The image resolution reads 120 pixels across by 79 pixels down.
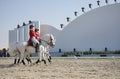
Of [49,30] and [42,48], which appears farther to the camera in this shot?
[49,30]

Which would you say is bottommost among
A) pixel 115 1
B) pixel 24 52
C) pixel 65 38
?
pixel 24 52

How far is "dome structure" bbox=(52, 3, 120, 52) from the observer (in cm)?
4744

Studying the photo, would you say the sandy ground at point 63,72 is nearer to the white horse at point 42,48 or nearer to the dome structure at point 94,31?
the white horse at point 42,48

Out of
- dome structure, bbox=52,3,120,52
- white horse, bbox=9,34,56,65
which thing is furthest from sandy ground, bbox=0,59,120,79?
dome structure, bbox=52,3,120,52

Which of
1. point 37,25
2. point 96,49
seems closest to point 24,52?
point 96,49

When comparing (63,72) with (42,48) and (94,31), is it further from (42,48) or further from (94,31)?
(94,31)

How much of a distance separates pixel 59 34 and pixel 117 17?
1214cm

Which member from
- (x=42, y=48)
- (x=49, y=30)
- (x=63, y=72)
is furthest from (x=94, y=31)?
(x=63, y=72)

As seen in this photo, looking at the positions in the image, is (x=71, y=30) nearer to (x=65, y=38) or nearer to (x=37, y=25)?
(x=65, y=38)

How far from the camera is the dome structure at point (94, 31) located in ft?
156

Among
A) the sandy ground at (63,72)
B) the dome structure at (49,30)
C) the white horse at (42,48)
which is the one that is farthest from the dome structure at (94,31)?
the sandy ground at (63,72)

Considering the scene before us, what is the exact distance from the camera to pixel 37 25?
173ft

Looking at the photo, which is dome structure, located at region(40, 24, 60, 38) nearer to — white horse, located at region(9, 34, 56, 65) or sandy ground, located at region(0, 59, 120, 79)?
white horse, located at region(9, 34, 56, 65)

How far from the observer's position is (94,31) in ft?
165
